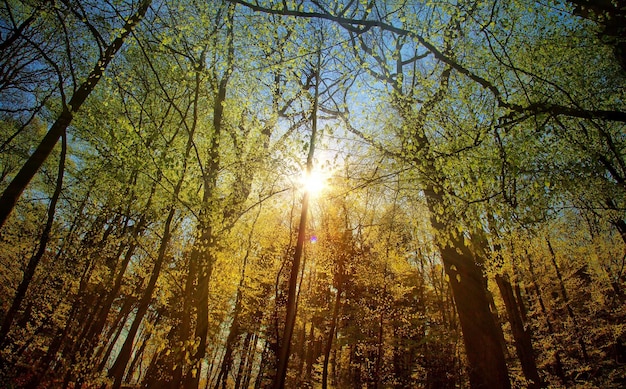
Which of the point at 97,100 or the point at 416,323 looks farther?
the point at 416,323

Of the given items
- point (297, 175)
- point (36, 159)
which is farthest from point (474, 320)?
point (36, 159)

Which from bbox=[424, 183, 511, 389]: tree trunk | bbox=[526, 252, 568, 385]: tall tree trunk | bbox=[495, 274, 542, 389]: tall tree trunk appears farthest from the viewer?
bbox=[526, 252, 568, 385]: tall tree trunk

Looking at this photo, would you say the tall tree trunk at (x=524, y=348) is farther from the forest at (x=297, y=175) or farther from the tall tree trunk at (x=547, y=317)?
the tall tree trunk at (x=547, y=317)

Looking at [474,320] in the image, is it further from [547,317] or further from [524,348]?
[547,317]

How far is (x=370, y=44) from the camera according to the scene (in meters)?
8.89

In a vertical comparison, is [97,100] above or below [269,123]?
above

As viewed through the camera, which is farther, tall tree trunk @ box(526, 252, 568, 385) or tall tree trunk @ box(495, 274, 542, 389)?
tall tree trunk @ box(526, 252, 568, 385)

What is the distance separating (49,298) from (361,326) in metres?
15.2

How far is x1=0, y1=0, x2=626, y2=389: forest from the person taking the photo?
479 centimetres

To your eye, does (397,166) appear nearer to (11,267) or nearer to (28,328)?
(28,328)

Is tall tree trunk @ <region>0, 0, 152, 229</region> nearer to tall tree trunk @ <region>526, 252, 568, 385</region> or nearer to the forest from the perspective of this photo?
the forest

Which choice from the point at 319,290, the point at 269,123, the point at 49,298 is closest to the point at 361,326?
the point at 319,290

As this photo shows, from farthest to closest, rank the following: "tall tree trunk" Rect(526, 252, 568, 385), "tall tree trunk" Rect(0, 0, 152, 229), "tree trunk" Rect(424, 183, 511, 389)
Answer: "tall tree trunk" Rect(526, 252, 568, 385) → "tree trunk" Rect(424, 183, 511, 389) → "tall tree trunk" Rect(0, 0, 152, 229)

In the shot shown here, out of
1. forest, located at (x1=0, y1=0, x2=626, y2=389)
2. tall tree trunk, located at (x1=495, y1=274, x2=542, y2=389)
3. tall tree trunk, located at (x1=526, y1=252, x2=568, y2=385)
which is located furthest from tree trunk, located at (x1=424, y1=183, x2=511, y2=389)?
tall tree trunk, located at (x1=526, y1=252, x2=568, y2=385)
